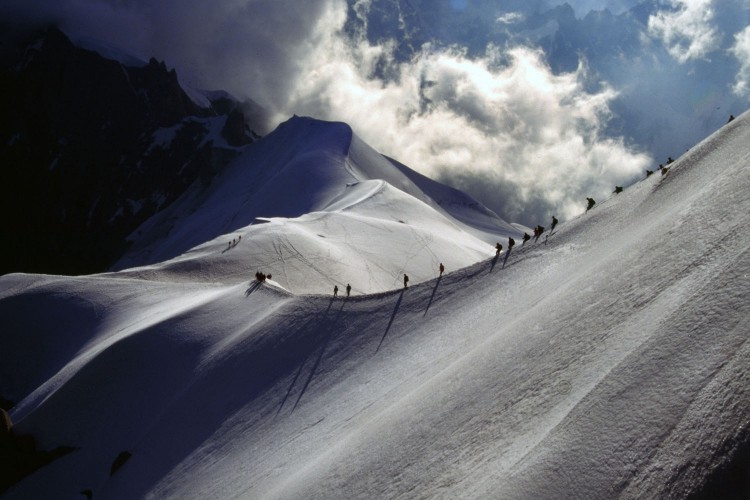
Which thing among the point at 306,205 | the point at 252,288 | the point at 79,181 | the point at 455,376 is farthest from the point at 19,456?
the point at 79,181

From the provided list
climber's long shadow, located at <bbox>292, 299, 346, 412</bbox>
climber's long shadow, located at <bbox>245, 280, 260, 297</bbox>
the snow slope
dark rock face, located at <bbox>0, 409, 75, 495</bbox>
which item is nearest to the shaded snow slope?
climber's long shadow, located at <bbox>245, 280, 260, 297</bbox>

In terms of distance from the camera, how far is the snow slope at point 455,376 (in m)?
9.82

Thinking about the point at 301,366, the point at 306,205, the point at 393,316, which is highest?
the point at 306,205

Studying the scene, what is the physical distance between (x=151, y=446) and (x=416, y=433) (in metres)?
15.3

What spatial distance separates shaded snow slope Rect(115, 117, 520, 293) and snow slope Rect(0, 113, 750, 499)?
16.2 m

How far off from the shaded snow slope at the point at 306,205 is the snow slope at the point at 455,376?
636 inches

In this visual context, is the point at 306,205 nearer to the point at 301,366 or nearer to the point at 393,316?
the point at 393,316

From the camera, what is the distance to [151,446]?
2491cm

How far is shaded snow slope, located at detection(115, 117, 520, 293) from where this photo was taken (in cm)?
5819

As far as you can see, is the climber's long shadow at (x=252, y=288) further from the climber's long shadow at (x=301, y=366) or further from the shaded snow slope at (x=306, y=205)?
the shaded snow slope at (x=306, y=205)

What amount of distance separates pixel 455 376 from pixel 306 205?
7956 cm

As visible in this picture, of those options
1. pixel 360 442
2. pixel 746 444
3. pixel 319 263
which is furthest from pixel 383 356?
pixel 319 263

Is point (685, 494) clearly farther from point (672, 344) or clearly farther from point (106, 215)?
point (106, 215)

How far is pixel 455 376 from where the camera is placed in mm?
17109
